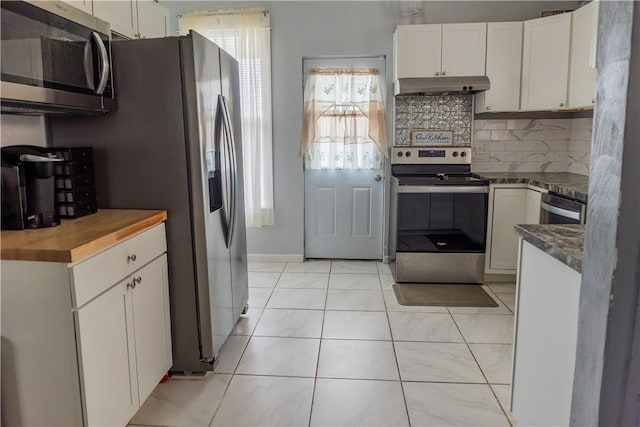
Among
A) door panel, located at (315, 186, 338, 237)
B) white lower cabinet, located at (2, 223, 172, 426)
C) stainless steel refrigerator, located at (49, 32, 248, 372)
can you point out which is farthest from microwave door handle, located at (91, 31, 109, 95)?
door panel, located at (315, 186, 338, 237)

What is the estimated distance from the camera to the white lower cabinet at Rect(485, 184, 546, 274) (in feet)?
11.6

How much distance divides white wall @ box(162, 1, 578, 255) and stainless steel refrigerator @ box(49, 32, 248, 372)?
1875mm

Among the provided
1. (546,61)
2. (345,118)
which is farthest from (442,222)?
(546,61)

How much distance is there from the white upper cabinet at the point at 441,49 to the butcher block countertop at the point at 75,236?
2.66 m

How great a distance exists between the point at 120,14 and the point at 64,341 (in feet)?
5.52

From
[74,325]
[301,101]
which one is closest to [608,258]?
[74,325]

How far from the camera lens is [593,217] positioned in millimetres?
878

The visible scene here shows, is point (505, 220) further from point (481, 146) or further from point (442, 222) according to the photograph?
point (481, 146)

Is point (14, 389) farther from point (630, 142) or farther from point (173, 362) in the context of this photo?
point (630, 142)

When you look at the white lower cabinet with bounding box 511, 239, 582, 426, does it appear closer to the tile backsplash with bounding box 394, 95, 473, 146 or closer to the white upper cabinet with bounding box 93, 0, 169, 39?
the white upper cabinet with bounding box 93, 0, 169, 39

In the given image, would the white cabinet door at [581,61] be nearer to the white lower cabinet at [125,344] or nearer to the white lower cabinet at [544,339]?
the white lower cabinet at [544,339]

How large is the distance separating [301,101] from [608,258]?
362 centimetres

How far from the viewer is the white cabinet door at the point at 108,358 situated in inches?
58.1

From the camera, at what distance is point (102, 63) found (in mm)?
1860
